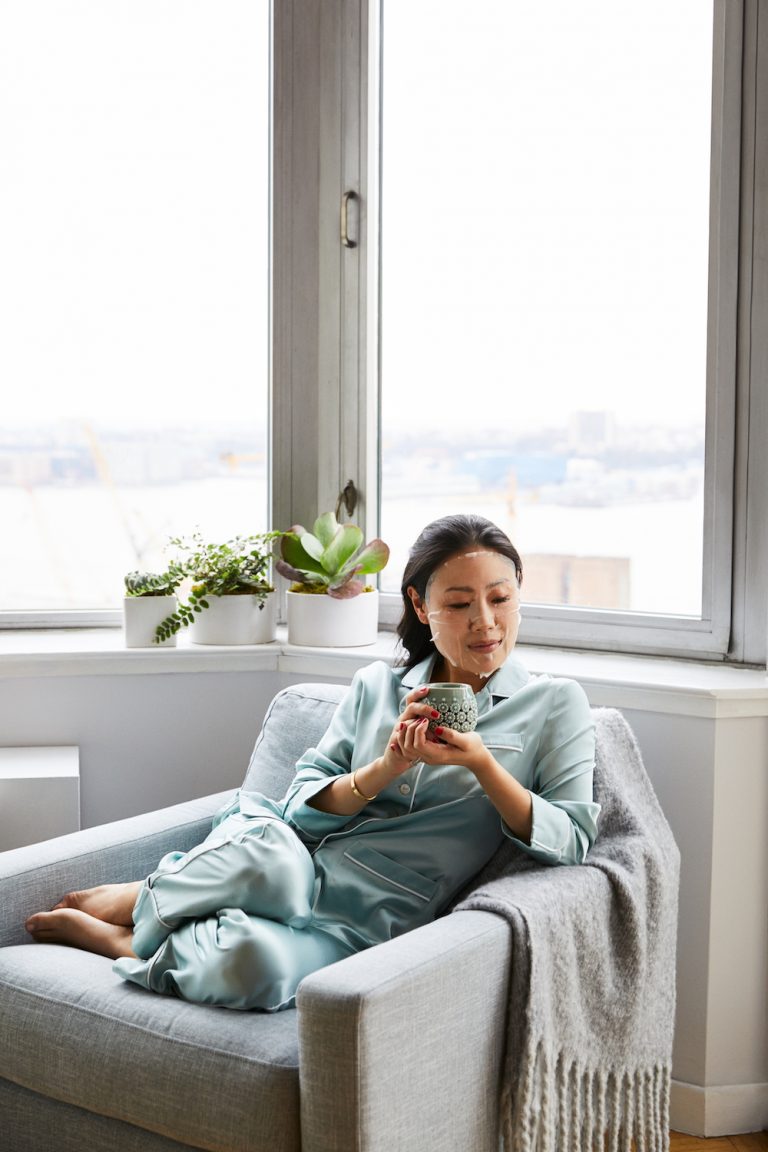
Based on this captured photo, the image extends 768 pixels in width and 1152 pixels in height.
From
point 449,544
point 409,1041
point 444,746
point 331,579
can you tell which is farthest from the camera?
point 331,579

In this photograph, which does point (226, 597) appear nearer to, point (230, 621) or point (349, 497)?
point (230, 621)

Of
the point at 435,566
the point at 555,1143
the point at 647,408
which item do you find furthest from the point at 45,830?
the point at 647,408

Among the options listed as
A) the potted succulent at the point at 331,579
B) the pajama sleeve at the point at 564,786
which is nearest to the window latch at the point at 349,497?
the potted succulent at the point at 331,579

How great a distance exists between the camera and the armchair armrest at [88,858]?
181 cm

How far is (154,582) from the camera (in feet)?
8.45

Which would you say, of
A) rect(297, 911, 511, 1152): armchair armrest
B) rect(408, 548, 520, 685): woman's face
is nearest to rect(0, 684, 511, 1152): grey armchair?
rect(297, 911, 511, 1152): armchair armrest

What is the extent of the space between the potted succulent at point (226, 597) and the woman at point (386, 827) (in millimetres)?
718

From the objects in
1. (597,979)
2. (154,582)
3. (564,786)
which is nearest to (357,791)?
(564,786)

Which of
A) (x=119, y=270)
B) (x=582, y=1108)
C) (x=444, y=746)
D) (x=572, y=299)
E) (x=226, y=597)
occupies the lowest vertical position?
(x=582, y=1108)

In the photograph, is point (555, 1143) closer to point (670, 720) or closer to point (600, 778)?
point (600, 778)

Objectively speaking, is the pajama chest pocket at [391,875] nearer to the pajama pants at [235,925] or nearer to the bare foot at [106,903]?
the pajama pants at [235,925]

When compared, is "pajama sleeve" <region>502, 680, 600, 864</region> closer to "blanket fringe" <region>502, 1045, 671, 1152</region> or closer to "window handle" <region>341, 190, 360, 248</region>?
"blanket fringe" <region>502, 1045, 671, 1152</region>

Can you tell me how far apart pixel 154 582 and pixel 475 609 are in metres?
1.01

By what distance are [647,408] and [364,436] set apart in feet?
2.23
